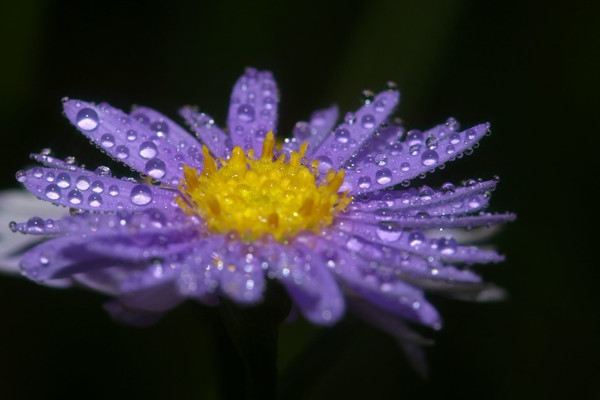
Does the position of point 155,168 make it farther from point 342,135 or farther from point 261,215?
point 342,135

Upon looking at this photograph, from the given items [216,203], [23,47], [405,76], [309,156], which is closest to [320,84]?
[405,76]

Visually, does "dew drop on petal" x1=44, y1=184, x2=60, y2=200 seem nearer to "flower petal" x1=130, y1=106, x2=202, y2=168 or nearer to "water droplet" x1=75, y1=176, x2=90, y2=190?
"water droplet" x1=75, y1=176, x2=90, y2=190

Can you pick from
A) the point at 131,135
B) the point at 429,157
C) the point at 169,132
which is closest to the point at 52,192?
the point at 131,135

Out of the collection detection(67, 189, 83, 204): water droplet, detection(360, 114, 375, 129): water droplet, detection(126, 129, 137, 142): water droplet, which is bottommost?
detection(67, 189, 83, 204): water droplet

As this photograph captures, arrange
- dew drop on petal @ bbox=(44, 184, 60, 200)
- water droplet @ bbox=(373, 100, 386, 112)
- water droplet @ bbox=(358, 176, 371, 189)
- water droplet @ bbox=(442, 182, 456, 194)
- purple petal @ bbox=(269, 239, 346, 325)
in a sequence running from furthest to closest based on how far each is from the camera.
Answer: water droplet @ bbox=(373, 100, 386, 112)
water droplet @ bbox=(358, 176, 371, 189)
water droplet @ bbox=(442, 182, 456, 194)
dew drop on petal @ bbox=(44, 184, 60, 200)
purple petal @ bbox=(269, 239, 346, 325)

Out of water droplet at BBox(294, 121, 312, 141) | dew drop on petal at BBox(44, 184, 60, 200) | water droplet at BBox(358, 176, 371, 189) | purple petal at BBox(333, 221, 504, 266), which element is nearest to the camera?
purple petal at BBox(333, 221, 504, 266)

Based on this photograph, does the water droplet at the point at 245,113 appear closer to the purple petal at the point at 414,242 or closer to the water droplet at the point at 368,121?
the water droplet at the point at 368,121

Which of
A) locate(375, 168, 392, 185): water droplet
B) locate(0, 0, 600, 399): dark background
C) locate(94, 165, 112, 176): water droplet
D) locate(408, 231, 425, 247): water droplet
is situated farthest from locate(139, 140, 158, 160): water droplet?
locate(0, 0, 600, 399): dark background
